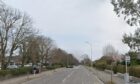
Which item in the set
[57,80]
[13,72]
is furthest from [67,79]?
[13,72]

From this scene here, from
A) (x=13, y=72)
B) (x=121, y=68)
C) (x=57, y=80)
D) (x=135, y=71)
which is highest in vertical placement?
(x=121, y=68)

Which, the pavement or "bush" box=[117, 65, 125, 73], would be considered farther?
"bush" box=[117, 65, 125, 73]

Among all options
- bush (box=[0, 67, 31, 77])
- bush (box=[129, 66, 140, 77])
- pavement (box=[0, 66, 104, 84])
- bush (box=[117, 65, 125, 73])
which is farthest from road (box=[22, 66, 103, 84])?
bush (box=[129, 66, 140, 77])

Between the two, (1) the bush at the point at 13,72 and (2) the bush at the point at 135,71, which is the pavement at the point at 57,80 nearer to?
(1) the bush at the point at 13,72

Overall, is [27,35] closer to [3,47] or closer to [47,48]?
Answer: [3,47]

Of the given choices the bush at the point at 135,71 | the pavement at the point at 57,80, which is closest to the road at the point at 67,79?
the pavement at the point at 57,80

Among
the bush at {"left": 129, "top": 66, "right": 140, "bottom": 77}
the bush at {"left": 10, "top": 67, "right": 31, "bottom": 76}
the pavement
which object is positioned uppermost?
the bush at {"left": 129, "top": 66, "right": 140, "bottom": 77}

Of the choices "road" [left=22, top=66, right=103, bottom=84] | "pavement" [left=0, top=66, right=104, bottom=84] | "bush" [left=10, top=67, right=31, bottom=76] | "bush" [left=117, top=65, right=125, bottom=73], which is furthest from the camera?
"bush" [left=10, top=67, right=31, bottom=76]

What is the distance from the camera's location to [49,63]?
440ft

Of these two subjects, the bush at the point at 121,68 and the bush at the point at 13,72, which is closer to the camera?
the bush at the point at 13,72

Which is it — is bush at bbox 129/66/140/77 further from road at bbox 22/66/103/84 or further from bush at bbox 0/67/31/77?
bush at bbox 0/67/31/77

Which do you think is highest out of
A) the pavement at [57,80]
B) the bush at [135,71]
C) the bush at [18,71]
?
the bush at [135,71]

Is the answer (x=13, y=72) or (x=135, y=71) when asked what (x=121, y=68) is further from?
(x=13, y=72)

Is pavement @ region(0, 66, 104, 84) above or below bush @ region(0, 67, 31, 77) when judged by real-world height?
below
